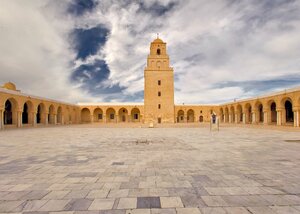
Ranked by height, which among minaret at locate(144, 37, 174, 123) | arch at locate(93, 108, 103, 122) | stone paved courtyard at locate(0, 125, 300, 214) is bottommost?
stone paved courtyard at locate(0, 125, 300, 214)

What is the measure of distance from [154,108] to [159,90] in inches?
134

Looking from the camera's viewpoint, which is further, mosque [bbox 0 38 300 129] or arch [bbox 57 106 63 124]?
arch [bbox 57 106 63 124]

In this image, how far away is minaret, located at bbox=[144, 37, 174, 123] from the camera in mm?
32375

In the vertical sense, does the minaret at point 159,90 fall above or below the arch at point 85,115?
above

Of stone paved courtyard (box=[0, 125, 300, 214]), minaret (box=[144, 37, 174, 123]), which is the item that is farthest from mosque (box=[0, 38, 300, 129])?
stone paved courtyard (box=[0, 125, 300, 214])

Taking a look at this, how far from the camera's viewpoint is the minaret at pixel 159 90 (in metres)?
32.4

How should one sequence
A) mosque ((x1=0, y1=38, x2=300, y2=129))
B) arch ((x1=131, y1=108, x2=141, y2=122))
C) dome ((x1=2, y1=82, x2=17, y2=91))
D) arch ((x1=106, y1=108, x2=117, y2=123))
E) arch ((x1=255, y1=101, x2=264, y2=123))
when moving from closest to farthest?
mosque ((x1=0, y1=38, x2=300, y2=129)), dome ((x1=2, y1=82, x2=17, y2=91)), arch ((x1=255, y1=101, x2=264, y2=123)), arch ((x1=106, y1=108, x2=117, y2=123)), arch ((x1=131, y1=108, x2=141, y2=122))

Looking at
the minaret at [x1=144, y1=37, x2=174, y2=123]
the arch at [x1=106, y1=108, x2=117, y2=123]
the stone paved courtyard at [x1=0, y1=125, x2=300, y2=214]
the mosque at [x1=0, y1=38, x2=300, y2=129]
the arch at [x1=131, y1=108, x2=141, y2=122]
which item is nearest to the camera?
the stone paved courtyard at [x1=0, y1=125, x2=300, y2=214]

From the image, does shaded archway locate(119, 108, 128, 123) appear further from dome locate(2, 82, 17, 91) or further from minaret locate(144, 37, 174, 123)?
dome locate(2, 82, 17, 91)

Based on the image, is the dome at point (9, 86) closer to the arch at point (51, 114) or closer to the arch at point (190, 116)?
the arch at point (51, 114)

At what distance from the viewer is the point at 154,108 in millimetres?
32469

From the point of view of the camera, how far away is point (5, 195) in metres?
2.78

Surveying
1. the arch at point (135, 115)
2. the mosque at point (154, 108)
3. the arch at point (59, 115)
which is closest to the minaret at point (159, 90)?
the mosque at point (154, 108)

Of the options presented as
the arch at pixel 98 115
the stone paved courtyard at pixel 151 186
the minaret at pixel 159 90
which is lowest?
the stone paved courtyard at pixel 151 186
